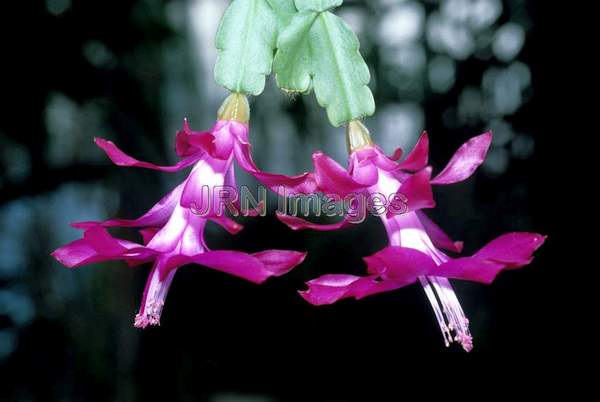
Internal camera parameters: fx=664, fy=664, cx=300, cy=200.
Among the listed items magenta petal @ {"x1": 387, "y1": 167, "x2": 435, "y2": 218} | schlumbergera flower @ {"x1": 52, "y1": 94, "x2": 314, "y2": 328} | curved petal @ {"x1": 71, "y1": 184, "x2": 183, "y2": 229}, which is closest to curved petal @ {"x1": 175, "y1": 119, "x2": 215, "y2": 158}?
schlumbergera flower @ {"x1": 52, "y1": 94, "x2": 314, "y2": 328}

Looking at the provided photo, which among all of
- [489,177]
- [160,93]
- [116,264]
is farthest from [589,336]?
[160,93]

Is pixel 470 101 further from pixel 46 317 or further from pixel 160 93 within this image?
pixel 46 317

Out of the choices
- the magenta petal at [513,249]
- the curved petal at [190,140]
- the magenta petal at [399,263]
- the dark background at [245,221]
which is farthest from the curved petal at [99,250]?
the dark background at [245,221]

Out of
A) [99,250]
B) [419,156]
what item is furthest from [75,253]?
[419,156]

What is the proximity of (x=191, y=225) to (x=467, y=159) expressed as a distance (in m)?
0.34

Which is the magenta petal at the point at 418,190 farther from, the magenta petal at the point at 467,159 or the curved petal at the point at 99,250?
the curved petal at the point at 99,250

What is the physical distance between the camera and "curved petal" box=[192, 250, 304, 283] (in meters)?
0.66

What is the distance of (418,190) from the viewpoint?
69 cm

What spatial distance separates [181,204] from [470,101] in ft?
8.31

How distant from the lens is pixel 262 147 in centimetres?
374

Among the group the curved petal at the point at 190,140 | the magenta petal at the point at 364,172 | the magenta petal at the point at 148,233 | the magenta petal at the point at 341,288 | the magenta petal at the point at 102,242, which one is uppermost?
the curved petal at the point at 190,140

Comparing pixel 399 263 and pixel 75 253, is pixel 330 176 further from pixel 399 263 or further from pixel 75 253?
pixel 75 253

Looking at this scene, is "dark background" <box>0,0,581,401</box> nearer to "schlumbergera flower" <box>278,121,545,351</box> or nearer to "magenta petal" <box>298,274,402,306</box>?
"schlumbergera flower" <box>278,121,545,351</box>

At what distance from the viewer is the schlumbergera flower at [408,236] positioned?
68 centimetres
